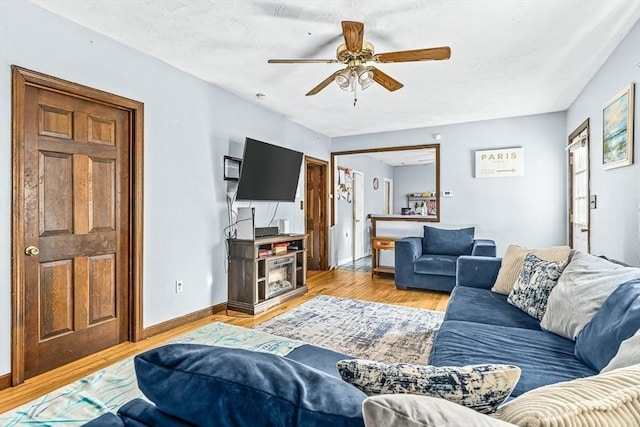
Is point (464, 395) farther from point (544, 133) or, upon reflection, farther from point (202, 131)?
point (544, 133)

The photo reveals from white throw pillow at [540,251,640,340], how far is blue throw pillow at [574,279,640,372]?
89mm

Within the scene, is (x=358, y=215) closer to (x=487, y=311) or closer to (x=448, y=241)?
(x=448, y=241)

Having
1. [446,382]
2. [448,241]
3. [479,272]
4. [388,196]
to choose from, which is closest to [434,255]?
[448,241]

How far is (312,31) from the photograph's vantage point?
2.46 m

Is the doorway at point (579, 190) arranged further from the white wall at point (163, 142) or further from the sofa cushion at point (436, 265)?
the white wall at point (163, 142)

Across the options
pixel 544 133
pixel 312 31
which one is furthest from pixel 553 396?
pixel 544 133

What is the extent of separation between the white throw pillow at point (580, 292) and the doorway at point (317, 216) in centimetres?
424

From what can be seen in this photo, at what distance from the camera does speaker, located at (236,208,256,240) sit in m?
3.64

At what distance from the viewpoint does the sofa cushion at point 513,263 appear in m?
2.49

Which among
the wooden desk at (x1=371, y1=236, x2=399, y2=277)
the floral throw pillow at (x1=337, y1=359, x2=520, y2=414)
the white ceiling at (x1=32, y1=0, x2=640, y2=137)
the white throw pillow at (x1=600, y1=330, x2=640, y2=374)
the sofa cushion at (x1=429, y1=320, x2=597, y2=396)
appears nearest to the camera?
the floral throw pillow at (x1=337, y1=359, x2=520, y2=414)

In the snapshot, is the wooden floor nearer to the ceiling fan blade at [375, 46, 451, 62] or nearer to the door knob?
the door knob

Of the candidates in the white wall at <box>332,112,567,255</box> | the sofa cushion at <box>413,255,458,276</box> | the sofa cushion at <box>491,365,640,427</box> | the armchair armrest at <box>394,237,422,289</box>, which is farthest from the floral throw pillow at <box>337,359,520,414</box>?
the white wall at <box>332,112,567,255</box>

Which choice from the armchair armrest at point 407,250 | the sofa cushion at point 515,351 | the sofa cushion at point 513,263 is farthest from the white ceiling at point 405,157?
the sofa cushion at point 515,351

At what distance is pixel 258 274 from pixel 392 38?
8.68 feet
